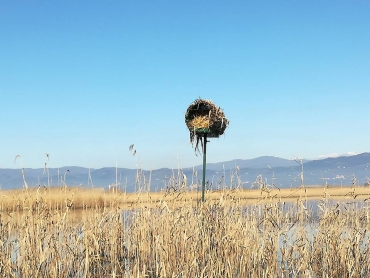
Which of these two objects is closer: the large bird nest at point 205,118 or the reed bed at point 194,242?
the reed bed at point 194,242

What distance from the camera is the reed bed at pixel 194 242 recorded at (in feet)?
14.9

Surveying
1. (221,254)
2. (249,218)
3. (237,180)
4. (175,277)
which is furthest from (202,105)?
(175,277)

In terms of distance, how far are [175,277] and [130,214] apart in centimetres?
247

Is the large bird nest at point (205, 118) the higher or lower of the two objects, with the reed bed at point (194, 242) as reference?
higher

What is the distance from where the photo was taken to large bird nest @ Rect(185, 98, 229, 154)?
7586 millimetres

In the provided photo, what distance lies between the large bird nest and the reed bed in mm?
1908

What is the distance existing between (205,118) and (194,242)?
339cm

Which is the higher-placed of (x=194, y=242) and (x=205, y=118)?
(x=205, y=118)

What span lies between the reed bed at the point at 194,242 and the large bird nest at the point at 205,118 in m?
1.91

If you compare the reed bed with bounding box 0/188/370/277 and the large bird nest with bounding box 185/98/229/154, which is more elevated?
the large bird nest with bounding box 185/98/229/154

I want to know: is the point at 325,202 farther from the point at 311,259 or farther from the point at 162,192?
the point at 162,192

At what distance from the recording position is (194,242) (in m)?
4.59

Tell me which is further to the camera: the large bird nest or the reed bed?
the large bird nest

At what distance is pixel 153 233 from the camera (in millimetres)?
5410
